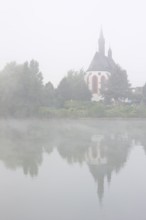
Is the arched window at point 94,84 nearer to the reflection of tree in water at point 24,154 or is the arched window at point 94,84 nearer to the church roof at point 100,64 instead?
the church roof at point 100,64

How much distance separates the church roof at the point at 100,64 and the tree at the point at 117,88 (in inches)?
617

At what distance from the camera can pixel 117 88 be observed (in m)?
52.7

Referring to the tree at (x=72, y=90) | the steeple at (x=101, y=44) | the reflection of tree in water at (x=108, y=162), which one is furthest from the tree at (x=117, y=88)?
the reflection of tree in water at (x=108, y=162)

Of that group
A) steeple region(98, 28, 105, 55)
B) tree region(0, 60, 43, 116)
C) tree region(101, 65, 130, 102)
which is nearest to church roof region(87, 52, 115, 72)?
steeple region(98, 28, 105, 55)

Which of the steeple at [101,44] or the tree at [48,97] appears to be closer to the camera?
the tree at [48,97]

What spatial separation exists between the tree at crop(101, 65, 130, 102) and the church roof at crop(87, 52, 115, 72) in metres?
15.7

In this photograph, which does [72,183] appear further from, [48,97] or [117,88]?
[117,88]

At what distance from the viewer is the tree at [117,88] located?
52.7 m

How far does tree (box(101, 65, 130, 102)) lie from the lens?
52688 mm

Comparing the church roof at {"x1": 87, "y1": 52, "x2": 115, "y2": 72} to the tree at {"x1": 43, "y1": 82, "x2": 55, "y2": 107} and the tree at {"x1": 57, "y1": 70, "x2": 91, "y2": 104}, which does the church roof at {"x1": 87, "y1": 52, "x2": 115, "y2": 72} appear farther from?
the tree at {"x1": 43, "y1": 82, "x2": 55, "y2": 107}

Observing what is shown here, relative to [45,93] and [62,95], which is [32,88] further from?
[62,95]

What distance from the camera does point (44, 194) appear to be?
7297mm

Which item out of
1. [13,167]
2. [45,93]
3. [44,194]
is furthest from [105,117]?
[44,194]

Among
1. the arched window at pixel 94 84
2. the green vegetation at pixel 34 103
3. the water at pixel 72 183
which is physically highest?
the arched window at pixel 94 84
